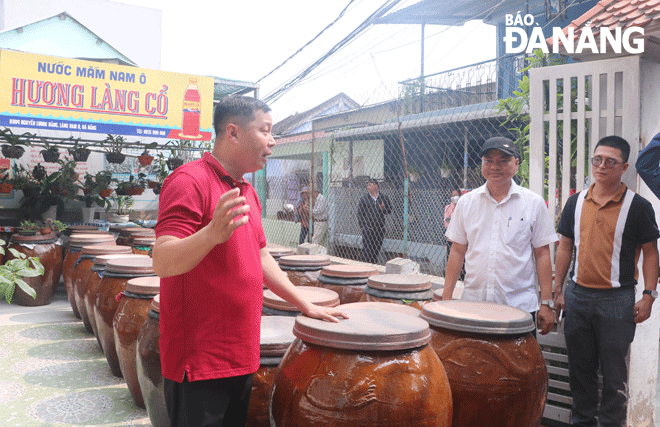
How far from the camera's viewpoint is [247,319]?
1.74 metres

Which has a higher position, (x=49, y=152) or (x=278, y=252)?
(x=49, y=152)

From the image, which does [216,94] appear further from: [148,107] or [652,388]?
[652,388]

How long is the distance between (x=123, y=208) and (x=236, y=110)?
8.88 m

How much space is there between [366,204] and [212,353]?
621 centimetres

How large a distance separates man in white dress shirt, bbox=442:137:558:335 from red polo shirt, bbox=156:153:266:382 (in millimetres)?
1626

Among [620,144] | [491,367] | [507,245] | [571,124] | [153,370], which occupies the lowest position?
[153,370]

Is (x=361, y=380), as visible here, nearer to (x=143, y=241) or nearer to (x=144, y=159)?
(x=143, y=241)

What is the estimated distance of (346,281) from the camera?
147 inches

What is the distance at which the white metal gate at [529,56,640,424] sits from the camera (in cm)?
302

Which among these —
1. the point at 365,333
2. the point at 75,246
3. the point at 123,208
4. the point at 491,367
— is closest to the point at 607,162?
the point at 491,367

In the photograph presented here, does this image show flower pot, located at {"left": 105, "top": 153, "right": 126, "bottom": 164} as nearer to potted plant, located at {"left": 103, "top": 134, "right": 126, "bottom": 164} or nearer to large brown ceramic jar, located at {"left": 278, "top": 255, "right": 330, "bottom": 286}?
potted plant, located at {"left": 103, "top": 134, "right": 126, "bottom": 164}

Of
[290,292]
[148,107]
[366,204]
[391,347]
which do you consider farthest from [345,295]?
[148,107]

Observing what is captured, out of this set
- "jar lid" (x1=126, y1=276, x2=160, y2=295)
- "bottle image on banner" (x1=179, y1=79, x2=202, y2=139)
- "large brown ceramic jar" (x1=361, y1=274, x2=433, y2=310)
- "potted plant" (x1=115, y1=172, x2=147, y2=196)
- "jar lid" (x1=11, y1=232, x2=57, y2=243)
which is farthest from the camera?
"potted plant" (x1=115, y1=172, x2=147, y2=196)

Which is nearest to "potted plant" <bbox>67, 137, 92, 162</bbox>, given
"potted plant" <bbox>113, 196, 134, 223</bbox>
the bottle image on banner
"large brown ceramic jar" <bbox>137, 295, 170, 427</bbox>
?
"potted plant" <bbox>113, 196, 134, 223</bbox>
